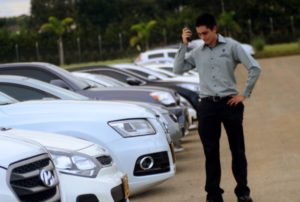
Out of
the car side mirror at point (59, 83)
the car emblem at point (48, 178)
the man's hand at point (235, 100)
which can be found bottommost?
the car side mirror at point (59, 83)

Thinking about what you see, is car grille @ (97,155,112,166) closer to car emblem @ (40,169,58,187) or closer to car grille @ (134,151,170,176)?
car emblem @ (40,169,58,187)

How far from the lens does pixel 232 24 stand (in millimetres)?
64438

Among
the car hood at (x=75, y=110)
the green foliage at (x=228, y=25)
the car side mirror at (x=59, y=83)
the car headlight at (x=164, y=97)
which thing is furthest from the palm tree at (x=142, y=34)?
the car hood at (x=75, y=110)

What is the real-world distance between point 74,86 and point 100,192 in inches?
253

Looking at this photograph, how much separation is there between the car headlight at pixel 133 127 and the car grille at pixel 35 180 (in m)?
3.02

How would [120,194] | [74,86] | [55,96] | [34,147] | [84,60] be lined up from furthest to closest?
[84,60] → [74,86] → [55,96] → [120,194] → [34,147]

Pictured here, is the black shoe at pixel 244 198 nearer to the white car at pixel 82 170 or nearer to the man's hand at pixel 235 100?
the man's hand at pixel 235 100

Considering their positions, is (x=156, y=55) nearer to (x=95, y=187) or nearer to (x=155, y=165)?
(x=155, y=165)

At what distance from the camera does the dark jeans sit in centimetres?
811

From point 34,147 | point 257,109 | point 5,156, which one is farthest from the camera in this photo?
point 257,109

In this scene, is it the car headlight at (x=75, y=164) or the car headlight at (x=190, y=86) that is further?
the car headlight at (x=190, y=86)

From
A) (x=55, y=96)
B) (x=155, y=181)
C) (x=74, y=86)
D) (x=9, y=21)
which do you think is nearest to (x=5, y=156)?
(x=155, y=181)

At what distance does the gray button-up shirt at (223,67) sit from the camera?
8.09 meters

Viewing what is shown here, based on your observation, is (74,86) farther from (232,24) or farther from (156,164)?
(232,24)
